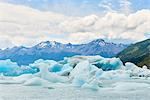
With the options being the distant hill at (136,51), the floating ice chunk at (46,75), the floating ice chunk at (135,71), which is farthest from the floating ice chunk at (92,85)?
the distant hill at (136,51)

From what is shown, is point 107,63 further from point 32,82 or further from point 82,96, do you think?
point 82,96

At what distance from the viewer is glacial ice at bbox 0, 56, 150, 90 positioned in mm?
46625

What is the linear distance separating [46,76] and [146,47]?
13196 cm

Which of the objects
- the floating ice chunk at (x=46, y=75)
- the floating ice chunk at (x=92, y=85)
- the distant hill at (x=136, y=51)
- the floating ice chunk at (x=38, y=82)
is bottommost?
the floating ice chunk at (x=92, y=85)

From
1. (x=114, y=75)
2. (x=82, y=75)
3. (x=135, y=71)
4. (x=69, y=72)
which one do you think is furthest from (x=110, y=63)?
(x=82, y=75)

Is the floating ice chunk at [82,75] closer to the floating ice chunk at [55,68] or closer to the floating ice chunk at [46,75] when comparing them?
the floating ice chunk at [46,75]

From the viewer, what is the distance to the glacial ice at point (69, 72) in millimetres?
46625

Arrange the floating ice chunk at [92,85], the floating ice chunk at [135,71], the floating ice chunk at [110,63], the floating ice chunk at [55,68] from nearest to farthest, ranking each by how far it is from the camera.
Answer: the floating ice chunk at [92,85] < the floating ice chunk at [55,68] < the floating ice chunk at [110,63] < the floating ice chunk at [135,71]

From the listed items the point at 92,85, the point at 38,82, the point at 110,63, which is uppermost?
the point at 110,63

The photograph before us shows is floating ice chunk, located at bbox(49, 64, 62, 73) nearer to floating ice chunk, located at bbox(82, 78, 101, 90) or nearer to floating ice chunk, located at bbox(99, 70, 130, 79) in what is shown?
floating ice chunk, located at bbox(99, 70, 130, 79)

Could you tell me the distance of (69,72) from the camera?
198 ft

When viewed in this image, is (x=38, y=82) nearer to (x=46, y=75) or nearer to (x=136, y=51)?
(x=46, y=75)

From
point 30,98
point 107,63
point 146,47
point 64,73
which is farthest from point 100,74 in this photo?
point 146,47

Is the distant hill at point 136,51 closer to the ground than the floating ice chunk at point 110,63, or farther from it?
farther from it
